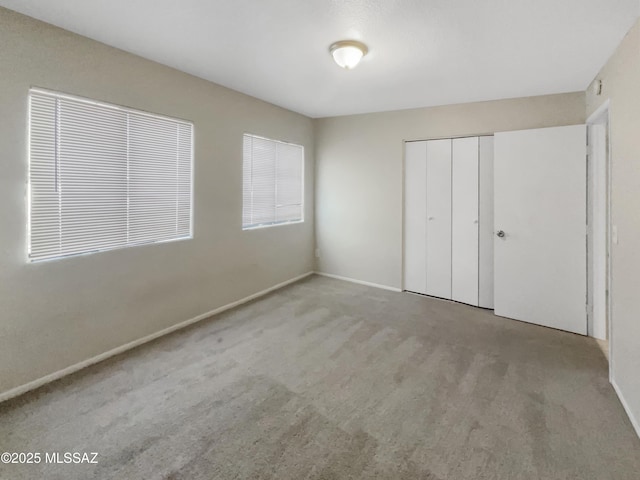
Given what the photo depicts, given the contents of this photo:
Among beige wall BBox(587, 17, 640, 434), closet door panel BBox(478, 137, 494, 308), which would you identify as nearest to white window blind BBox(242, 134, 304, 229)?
closet door panel BBox(478, 137, 494, 308)

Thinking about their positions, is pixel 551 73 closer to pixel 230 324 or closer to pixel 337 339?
pixel 337 339

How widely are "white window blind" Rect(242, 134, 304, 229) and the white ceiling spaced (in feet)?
3.12

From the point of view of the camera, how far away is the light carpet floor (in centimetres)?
166

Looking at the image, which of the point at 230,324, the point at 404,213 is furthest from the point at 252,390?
the point at 404,213

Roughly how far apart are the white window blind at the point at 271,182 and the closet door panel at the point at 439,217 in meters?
1.98

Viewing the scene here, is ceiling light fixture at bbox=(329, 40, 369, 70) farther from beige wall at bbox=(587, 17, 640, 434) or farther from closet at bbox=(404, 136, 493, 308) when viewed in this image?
closet at bbox=(404, 136, 493, 308)

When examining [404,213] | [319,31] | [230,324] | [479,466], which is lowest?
[479,466]

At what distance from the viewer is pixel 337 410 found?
2.09 meters

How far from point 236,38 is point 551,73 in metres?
2.86

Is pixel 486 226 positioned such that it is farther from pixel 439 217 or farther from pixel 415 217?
pixel 415 217

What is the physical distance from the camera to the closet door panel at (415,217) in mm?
4504

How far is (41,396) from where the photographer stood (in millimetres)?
2225

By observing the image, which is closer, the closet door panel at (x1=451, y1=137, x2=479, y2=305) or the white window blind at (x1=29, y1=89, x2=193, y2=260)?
the white window blind at (x1=29, y1=89, x2=193, y2=260)

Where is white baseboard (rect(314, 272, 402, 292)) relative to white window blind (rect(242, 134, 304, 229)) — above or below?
below
